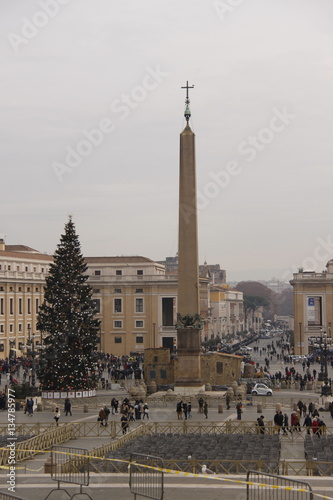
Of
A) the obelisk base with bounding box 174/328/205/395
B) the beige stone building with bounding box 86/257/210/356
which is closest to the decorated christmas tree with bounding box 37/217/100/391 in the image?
the obelisk base with bounding box 174/328/205/395

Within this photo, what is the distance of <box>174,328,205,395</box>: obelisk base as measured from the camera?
4541 centimetres

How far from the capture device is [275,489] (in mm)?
17828

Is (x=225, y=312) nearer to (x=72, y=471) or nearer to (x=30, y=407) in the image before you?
(x=30, y=407)

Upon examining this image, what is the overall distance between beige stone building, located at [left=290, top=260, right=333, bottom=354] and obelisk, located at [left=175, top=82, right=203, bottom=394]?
1866 inches

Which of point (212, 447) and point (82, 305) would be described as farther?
point (82, 305)

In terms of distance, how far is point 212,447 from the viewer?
84.7ft

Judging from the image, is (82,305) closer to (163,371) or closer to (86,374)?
(86,374)

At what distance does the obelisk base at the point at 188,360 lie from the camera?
45406 mm

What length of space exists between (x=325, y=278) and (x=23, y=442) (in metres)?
69.4

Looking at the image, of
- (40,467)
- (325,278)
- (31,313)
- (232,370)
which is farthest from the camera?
(325,278)

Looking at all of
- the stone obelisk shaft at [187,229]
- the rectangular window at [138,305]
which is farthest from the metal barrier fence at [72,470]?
the rectangular window at [138,305]

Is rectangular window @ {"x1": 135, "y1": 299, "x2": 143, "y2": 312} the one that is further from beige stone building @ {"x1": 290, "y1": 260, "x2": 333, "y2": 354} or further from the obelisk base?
the obelisk base

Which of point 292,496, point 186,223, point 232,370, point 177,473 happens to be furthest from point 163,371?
point 292,496

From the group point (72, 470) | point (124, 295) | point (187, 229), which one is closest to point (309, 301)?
point (124, 295)
